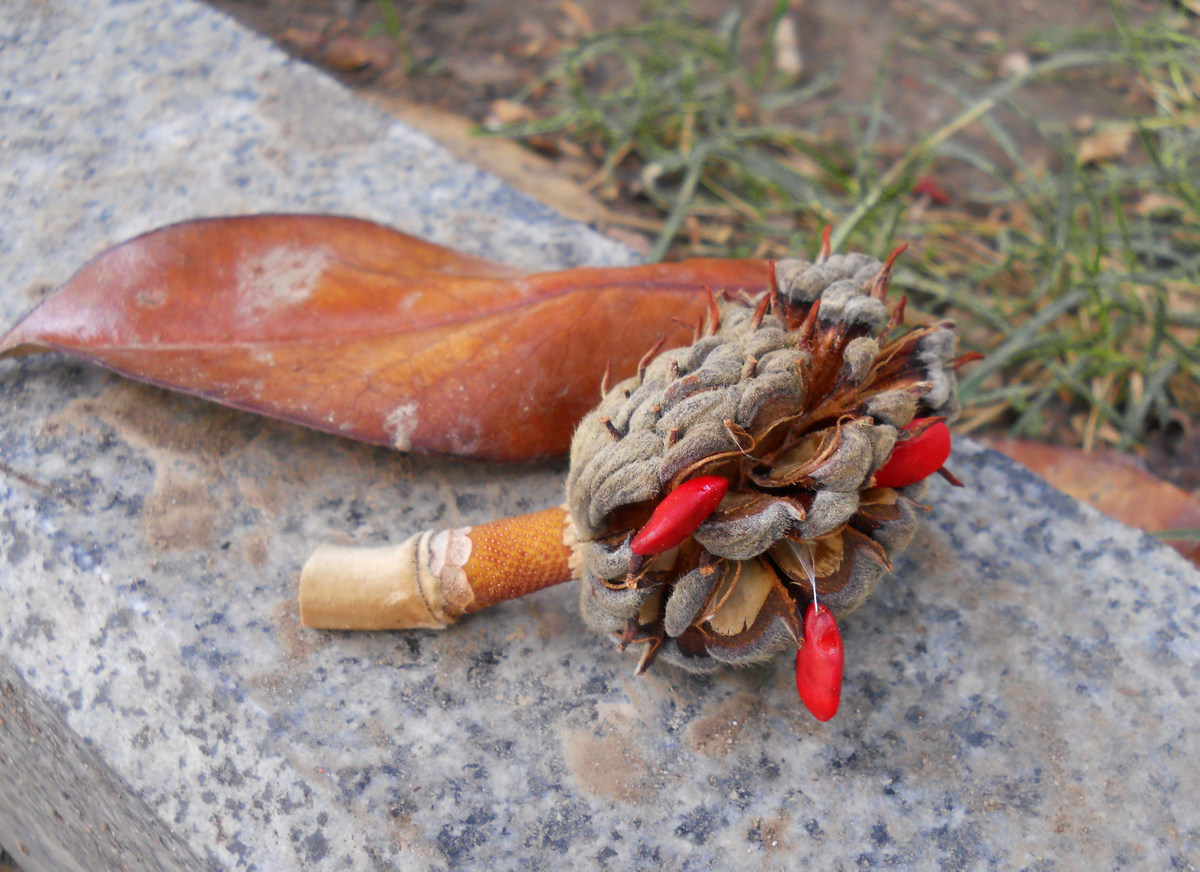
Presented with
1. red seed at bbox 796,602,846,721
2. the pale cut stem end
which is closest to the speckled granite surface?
the pale cut stem end

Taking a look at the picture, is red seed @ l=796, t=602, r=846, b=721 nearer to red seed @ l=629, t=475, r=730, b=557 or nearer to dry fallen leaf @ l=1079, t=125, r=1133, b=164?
red seed @ l=629, t=475, r=730, b=557

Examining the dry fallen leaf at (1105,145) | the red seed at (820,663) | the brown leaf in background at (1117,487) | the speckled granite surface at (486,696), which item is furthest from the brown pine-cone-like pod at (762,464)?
the dry fallen leaf at (1105,145)

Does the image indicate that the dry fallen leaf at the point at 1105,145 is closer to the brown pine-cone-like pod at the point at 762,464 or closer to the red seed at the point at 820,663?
the brown pine-cone-like pod at the point at 762,464

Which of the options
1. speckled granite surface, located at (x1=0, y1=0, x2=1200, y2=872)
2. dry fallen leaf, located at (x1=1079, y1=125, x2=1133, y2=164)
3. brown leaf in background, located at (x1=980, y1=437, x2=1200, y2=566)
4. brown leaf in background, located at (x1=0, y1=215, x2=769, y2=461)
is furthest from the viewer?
dry fallen leaf, located at (x1=1079, y1=125, x2=1133, y2=164)

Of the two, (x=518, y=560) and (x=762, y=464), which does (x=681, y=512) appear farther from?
(x=518, y=560)

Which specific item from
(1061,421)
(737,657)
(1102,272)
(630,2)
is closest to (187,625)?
(737,657)

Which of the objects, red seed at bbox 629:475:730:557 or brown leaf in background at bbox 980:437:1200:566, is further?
brown leaf in background at bbox 980:437:1200:566
